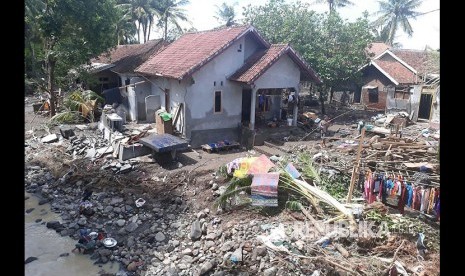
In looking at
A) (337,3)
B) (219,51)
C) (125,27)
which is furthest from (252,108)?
(337,3)

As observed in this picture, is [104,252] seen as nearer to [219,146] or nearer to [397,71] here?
[219,146]

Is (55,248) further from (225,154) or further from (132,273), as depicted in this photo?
(225,154)

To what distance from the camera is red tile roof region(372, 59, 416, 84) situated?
26328mm

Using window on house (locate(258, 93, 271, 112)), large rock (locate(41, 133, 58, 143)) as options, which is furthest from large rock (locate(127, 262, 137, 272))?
window on house (locate(258, 93, 271, 112))

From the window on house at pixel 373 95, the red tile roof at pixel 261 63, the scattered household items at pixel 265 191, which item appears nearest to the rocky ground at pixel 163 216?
the scattered household items at pixel 265 191

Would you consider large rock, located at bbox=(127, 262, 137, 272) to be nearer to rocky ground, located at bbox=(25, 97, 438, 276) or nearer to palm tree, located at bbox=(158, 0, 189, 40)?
rocky ground, located at bbox=(25, 97, 438, 276)

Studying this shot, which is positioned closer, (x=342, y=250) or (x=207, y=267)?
(x=342, y=250)

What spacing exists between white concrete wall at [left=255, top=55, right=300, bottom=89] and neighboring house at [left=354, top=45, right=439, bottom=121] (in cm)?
1180

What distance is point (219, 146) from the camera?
15516 millimetres

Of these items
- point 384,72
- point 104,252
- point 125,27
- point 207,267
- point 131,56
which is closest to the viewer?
point 207,267

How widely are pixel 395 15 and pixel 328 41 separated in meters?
26.6

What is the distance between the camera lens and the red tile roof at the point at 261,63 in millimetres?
15188
